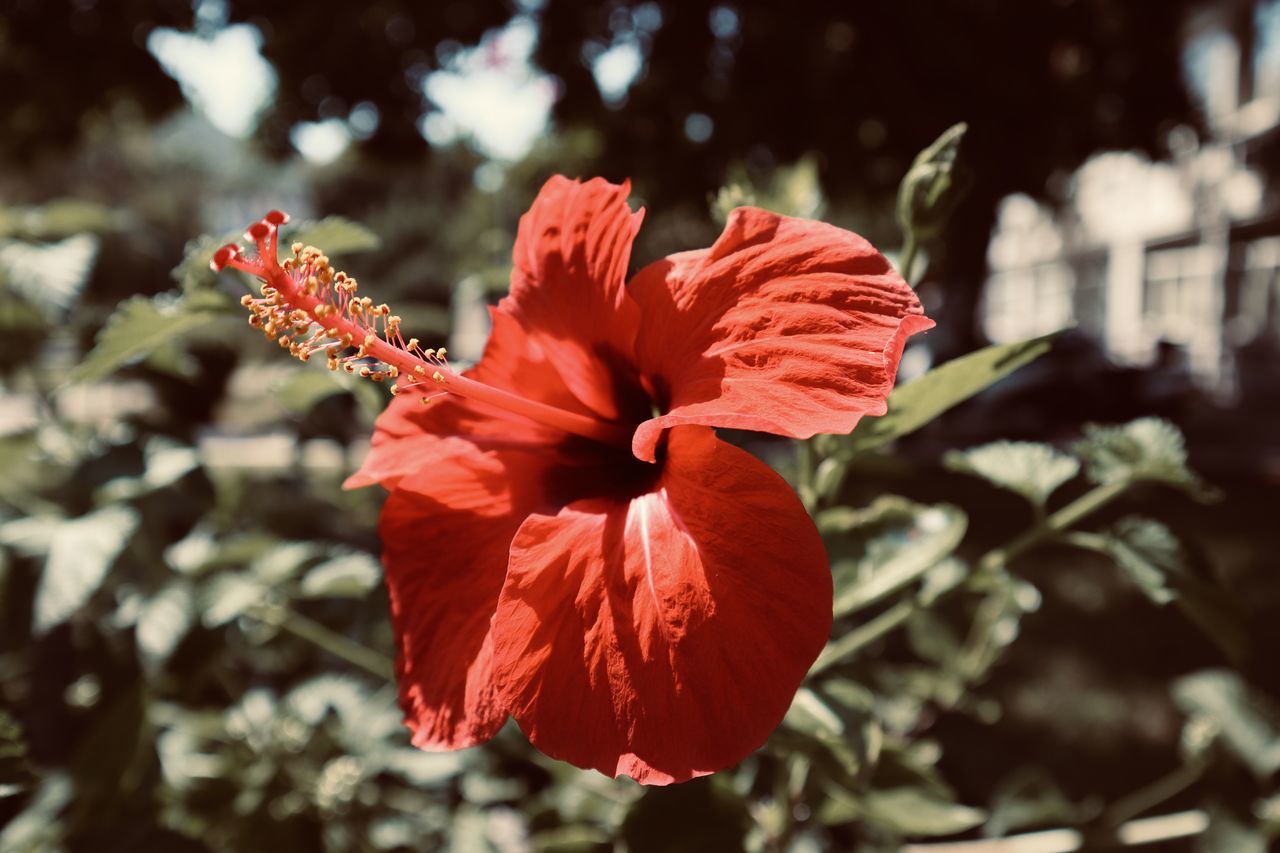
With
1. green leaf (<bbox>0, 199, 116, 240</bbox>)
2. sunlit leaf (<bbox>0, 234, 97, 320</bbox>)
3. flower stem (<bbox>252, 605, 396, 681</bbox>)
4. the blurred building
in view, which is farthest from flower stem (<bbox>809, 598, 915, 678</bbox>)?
the blurred building

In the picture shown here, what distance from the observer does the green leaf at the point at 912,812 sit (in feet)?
2.94

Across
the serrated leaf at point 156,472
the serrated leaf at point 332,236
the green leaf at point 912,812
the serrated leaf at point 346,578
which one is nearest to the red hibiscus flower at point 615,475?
the serrated leaf at point 332,236

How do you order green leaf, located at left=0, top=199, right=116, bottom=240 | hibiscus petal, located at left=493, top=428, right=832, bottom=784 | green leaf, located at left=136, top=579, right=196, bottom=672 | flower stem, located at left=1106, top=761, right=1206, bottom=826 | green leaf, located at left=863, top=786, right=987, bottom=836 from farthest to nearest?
green leaf, located at left=0, top=199, right=116, bottom=240, flower stem, located at left=1106, top=761, right=1206, bottom=826, green leaf, located at left=136, top=579, right=196, bottom=672, green leaf, located at left=863, top=786, right=987, bottom=836, hibiscus petal, located at left=493, top=428, right=832, bottom=784

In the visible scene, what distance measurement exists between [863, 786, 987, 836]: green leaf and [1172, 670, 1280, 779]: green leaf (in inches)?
23.0

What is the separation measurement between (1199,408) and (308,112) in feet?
37.9

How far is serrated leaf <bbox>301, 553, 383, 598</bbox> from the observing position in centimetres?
104

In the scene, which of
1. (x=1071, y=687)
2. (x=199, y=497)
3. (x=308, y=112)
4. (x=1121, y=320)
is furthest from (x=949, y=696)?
(x=1121, y=320)

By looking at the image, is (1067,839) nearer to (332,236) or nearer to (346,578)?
(346,578)

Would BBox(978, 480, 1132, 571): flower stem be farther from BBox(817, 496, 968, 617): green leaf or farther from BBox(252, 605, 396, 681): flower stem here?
BBox(252, 605, 396, 681): flower stem

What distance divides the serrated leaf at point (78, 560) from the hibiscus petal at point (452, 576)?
548 millimetres

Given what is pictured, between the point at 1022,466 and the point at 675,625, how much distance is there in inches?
19.3

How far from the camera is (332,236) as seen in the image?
866 mm

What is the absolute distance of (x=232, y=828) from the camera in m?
1.16

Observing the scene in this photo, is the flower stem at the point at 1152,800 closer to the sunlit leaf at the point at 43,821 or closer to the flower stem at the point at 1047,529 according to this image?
the flower stem at the point at 1047,529
